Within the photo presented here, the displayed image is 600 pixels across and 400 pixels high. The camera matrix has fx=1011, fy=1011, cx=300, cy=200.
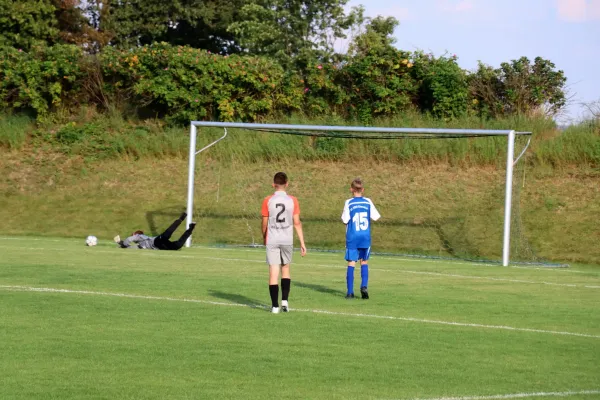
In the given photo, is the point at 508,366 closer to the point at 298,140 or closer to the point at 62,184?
the point at 298,140

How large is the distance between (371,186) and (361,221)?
14673mm

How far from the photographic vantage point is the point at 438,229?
2617cm

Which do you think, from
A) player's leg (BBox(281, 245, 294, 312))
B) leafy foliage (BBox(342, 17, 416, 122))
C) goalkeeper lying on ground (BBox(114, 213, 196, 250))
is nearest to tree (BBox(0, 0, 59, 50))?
leafy foliage (BBox(342, 17, 416, 122))

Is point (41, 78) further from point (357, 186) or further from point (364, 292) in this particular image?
point (364, 292)

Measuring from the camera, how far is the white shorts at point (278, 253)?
1194cm

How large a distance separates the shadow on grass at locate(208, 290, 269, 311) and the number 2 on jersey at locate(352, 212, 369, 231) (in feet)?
6.06

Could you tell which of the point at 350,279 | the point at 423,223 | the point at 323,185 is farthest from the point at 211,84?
the point at 350,279

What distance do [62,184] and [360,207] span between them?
19.3m

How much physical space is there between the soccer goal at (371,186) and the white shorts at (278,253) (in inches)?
481

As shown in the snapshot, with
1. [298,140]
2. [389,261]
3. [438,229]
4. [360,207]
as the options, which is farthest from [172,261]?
[298,140]

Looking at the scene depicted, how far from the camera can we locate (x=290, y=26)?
48.9 meters

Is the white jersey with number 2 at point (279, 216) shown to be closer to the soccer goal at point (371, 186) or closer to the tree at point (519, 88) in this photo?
the soccer goal at point (371, 186)

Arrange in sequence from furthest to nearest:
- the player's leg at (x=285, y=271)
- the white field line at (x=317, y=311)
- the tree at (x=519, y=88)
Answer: the tree at (x=519, y=88) → the player's leg at (x=285, y=271) → the white field line at (x=317, y=311)

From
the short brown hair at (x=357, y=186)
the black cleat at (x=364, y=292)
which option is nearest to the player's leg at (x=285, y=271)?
the black cleat at (x=364, y=292)
